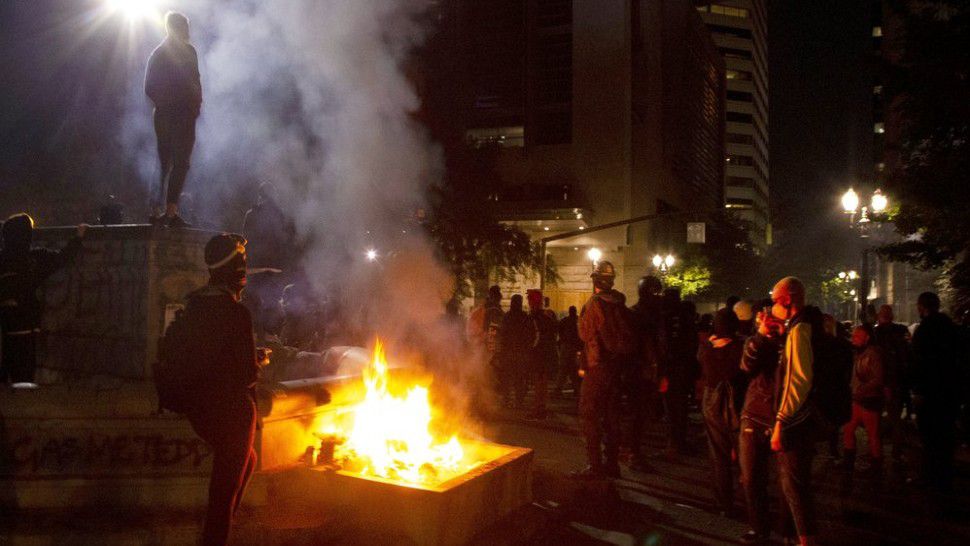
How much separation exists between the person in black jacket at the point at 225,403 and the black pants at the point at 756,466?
125 inches

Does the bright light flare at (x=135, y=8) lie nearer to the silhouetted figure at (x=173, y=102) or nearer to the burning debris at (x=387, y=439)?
the silhouetted figure at (x=173, y=102)

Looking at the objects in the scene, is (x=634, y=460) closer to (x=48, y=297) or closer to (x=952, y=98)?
(x=48, y=297)

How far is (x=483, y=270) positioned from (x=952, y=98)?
13.7 meters

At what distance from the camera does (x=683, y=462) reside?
7199 mm

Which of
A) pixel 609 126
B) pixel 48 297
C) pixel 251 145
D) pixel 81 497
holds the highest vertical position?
pixel 609 126

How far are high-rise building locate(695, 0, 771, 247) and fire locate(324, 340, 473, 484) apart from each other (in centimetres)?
7841

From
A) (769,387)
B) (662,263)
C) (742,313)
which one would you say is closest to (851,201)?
(742,313)

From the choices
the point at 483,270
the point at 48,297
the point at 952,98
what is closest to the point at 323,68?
the point at 48,297

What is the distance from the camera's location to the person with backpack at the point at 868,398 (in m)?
6.79

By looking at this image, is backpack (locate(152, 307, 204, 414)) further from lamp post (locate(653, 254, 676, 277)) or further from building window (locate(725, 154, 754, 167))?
building window (locate(725, 154, 754, 167))

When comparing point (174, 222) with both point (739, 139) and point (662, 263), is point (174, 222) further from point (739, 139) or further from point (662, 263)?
point (739, 139)

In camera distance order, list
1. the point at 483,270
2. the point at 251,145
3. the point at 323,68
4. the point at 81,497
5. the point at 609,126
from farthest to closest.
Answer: the point at 609,126 < the point at 483,270 < the point at 251,145 < the point at 323,68 < the point at 81,497

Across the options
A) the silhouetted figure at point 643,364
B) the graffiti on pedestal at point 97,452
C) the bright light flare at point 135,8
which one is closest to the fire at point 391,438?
the graffiti on pedestal at point 97,452

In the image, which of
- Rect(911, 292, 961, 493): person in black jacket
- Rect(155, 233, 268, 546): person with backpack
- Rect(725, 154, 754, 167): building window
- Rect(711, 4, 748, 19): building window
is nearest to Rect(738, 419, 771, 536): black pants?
Rect(911, 292, 961, 493): person in black jacket
